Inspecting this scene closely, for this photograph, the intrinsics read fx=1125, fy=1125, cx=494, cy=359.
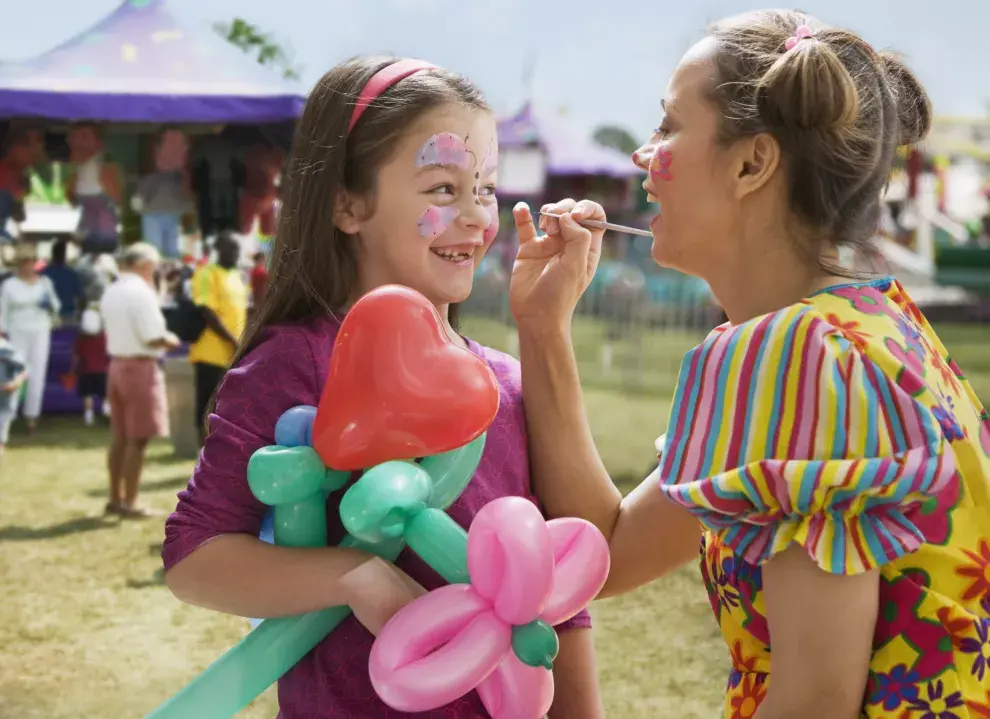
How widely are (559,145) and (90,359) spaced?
12174mm

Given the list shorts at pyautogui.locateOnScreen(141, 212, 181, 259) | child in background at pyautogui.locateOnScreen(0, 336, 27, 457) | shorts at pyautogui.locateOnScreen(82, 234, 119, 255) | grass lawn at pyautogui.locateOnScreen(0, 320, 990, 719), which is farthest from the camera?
shorts at pyautogui.locateOnScreen(82, 234, 119, 255)

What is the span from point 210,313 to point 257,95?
1754 millimetres

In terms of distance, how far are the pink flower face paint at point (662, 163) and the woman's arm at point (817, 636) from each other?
490 mm

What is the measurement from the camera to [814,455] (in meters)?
1.10

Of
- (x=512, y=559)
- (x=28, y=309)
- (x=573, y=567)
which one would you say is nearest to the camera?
(x=512, y=559)

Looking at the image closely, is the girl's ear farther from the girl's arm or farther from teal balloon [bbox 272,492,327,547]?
teal balloon [bbox 272,492,327,547]

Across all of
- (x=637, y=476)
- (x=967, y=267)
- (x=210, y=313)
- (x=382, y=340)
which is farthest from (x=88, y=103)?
(x=967, y=267)

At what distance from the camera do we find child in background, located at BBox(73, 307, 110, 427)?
8.73 metres

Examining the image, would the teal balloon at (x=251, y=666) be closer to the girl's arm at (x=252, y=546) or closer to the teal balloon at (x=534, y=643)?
the girl's arm at (x=252, y=546)

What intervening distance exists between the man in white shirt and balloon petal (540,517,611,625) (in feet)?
16.2

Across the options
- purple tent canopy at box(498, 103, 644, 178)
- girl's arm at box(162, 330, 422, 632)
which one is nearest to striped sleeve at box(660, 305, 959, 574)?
girl's arm at box(162, 330, 422, 632)

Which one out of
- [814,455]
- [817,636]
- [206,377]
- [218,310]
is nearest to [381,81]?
[814,455]

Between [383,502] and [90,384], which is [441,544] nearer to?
[383,502]

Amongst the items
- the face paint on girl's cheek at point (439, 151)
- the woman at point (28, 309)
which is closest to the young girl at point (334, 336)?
the face paint on girl's cheek at point (439, 151)
